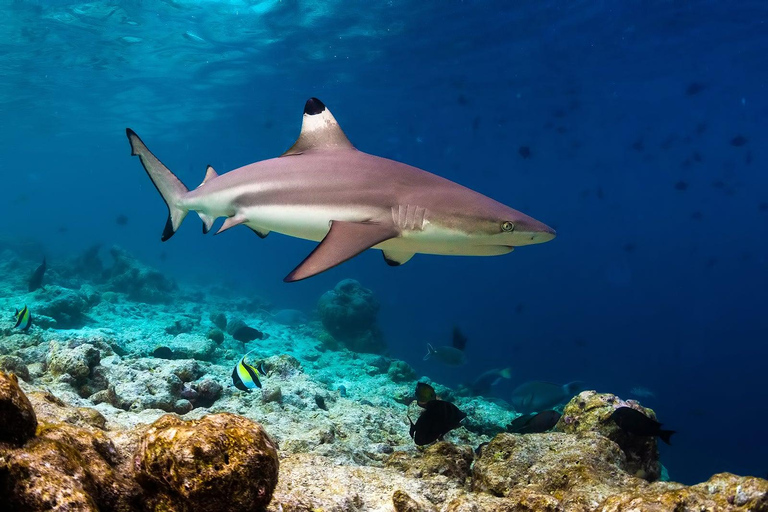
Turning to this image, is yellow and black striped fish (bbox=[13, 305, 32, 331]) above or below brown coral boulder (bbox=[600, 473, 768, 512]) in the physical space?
below

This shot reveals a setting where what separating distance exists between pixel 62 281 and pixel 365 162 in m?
23.3

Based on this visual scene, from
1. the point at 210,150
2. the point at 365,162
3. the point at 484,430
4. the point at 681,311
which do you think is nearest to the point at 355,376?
the point at 484,430

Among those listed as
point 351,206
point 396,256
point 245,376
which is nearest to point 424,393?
point 396,256

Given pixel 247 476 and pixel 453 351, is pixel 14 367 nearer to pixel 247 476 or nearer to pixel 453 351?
pixel 247 476

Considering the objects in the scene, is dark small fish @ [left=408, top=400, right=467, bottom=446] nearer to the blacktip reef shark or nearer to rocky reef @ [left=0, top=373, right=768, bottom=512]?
rocky reef @ [left=0, top=373, right=768, bottom=512]

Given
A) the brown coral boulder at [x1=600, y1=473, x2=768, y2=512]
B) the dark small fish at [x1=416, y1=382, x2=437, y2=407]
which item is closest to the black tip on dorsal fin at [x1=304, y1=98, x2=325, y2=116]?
the dark small fish at [x1=416, y1=382, x2=437, y2=407]

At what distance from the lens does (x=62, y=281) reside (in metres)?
21.8

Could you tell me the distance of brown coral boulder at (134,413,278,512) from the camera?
153cm

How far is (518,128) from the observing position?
39312 mm

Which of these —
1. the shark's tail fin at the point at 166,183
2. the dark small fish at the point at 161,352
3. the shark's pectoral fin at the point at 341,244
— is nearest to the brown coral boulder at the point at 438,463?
the shark's pectoral fin at the point at 341,244

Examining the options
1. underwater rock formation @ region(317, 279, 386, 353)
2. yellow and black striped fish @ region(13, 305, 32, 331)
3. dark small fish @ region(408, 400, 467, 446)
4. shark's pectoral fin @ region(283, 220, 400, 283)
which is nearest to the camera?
shark's pectoral fin @ region(283, 220, 400, 283)

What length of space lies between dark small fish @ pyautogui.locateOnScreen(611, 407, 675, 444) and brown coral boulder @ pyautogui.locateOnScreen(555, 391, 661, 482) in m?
0.21

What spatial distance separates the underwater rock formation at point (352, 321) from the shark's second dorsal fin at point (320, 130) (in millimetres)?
15242

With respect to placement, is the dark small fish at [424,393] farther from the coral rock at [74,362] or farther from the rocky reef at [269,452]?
the coral rock at [74,362]
